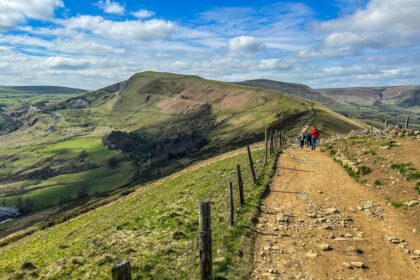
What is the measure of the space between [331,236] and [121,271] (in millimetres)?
14712

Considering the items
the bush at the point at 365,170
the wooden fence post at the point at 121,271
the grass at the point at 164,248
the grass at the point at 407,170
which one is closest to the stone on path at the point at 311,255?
the grass at the point at 164,248

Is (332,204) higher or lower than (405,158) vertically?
lower

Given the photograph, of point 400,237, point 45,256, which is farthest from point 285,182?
point 45,256

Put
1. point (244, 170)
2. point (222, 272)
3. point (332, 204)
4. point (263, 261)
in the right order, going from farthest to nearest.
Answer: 1. point (244, 170)
2. point (332, 204)
3. point (263, 261)
4. point (222, 272)

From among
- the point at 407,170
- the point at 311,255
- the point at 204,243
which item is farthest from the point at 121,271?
the point at 407,170

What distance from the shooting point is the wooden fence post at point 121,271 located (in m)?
8.82

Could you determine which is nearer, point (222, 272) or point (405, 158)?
point (222, 272)

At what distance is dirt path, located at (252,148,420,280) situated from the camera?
16.7 metres

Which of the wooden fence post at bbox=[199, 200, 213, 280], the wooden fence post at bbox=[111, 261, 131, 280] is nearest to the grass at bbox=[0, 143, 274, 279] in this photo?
the wooden fence post at bbox=[199, 200, 213, 280]

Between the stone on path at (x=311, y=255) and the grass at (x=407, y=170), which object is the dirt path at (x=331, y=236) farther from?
the grass at (x=407, y=170)

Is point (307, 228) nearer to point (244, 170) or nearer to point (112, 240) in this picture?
point (112, 240)

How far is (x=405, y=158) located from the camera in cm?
3175

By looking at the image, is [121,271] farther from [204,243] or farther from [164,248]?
[164,248]

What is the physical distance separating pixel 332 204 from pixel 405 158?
10621mm
